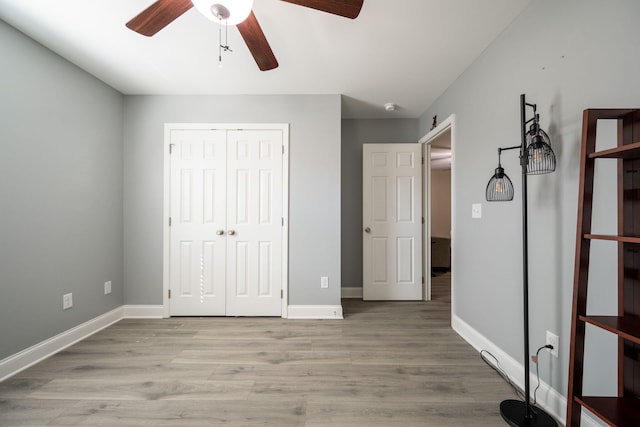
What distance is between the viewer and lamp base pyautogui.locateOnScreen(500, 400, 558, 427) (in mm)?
1381

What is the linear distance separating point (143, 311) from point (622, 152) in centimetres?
387

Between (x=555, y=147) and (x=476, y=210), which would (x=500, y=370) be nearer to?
(x=476, y=210)

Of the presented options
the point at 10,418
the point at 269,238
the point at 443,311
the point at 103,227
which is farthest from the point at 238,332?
the point at 443,311

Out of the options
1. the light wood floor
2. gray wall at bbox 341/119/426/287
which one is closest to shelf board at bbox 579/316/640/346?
the light wood floor

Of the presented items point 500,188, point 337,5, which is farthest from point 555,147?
point 337,5

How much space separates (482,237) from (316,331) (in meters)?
1.74

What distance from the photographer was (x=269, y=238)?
9.53 feet

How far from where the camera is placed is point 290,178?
2.90 metres

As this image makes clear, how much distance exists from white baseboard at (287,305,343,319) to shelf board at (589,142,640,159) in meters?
2.42

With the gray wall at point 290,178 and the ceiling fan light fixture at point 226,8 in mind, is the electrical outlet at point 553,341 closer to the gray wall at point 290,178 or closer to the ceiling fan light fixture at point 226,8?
the gray wall at point 290,178

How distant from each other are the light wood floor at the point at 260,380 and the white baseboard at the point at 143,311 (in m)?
0.22

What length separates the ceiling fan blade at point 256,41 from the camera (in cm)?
140

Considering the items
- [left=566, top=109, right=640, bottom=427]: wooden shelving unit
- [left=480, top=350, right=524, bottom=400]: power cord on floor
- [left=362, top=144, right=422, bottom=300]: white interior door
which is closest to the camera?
[left=566, top=109, right=640, bottom=427]: wooden shelving unit

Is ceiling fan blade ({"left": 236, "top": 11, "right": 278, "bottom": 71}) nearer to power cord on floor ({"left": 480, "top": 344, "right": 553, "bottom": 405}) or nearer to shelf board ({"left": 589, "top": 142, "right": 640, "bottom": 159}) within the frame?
shelf board ({"left": 589, "top": 142, "right": 640, "bottom": 159})
